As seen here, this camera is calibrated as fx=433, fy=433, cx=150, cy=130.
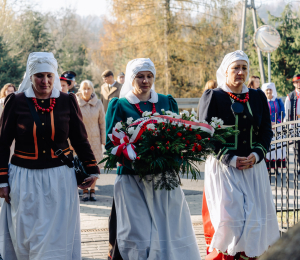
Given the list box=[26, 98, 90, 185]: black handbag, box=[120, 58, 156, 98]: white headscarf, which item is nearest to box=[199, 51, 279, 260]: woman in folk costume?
box=[120, 58, 156, 98]: white headscarf

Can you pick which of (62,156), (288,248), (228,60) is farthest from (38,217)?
(288,248)

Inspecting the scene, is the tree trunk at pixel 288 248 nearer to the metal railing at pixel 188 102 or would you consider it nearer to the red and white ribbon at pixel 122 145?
the red and white ribbon at pixel 122 145

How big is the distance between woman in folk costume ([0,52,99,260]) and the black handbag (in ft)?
0.05

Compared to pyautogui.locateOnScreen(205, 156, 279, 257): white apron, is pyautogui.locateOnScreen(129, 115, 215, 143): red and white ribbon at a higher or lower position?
higher

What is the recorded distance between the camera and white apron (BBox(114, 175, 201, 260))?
3719 mm

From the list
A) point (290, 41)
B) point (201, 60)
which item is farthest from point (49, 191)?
point (290, 41)

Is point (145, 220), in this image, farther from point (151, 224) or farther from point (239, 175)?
point (239, 175)

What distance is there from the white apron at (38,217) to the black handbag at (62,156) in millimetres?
79

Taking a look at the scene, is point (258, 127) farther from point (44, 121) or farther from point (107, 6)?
point (107, 6)

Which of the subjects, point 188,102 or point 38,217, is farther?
point 188,102

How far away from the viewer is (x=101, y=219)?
6.61 metres

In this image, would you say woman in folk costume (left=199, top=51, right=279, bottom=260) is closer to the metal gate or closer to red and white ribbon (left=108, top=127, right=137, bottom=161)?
the metal gate

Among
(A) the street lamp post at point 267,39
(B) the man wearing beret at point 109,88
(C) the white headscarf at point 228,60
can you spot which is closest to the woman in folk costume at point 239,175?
(C) the white headscarf at point 228,60

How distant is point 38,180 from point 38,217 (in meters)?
0.31
